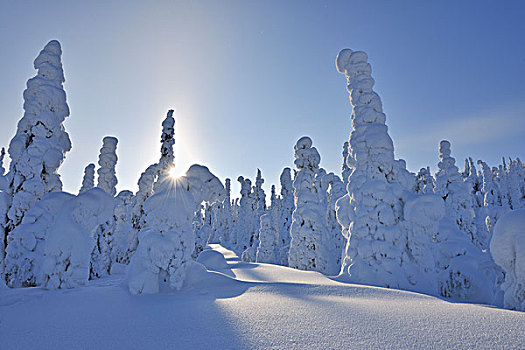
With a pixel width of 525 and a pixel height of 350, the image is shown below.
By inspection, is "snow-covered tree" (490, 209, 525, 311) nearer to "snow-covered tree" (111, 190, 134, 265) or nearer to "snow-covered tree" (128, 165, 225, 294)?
"snow-covered tree" (128, 165, 225, 294)

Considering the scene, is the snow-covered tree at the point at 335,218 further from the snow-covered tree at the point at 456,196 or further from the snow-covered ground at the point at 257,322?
the snow-covered ground at the point at 257,322

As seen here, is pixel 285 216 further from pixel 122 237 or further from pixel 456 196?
pixel 456 196

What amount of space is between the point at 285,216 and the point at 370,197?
2259 centimetres

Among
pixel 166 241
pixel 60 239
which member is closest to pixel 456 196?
pixel 166 241

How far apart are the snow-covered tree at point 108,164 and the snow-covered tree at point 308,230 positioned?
13597 mm

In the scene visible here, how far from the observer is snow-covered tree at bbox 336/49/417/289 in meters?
8.73

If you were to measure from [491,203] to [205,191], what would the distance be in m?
39.7

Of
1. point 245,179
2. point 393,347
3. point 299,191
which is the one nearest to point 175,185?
point 393,347

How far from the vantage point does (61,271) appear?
6.86 meters

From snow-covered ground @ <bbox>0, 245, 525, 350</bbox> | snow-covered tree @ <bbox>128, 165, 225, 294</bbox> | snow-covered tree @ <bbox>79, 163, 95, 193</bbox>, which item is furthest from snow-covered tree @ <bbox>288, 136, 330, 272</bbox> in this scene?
snow-covered tree @ <bbox>79, 163, 95, 193</bbox>

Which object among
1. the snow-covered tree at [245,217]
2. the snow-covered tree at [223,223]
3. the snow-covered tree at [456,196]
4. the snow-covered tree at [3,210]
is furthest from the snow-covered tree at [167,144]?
the snow-covered tree at [223,223]

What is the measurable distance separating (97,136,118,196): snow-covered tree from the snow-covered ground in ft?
49.6

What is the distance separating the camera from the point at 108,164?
2000 cm

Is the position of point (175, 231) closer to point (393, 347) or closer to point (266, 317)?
point (266, 317)
